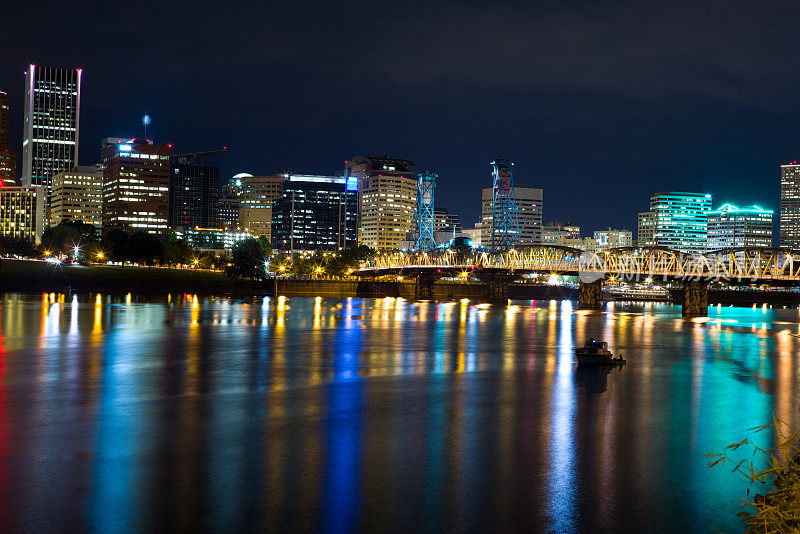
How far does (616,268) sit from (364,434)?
383ft

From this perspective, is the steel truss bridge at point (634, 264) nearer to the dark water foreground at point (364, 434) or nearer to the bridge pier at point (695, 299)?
the bridge pier at point (695, 299)

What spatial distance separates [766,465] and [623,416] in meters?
7.96

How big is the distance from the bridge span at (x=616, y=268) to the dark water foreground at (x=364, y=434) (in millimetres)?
59454

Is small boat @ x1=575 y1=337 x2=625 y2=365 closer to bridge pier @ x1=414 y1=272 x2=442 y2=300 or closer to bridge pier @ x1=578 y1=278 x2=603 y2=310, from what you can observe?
bridge pier @ x1=578 y1=278 x2=603 y2=310

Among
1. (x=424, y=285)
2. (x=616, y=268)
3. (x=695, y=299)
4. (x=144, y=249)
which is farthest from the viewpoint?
(x=144, y=249)

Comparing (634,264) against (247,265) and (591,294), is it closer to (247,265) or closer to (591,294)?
(591,294)

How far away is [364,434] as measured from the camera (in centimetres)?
2797

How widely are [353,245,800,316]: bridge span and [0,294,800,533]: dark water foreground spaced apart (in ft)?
195

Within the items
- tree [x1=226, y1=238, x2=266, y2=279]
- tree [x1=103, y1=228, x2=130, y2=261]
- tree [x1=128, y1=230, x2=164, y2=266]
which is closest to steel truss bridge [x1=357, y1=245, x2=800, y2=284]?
tree [x1=226, y1=238, x2=266, y2=279]

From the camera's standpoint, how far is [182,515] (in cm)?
1850

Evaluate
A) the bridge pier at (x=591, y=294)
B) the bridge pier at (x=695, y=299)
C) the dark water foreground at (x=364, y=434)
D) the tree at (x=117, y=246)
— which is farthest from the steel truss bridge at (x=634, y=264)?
the tree at (x=117, y=246)

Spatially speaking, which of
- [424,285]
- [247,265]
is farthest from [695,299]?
[247,265]

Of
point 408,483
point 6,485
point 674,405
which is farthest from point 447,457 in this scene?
point 674,405

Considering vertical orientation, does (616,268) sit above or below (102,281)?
above
